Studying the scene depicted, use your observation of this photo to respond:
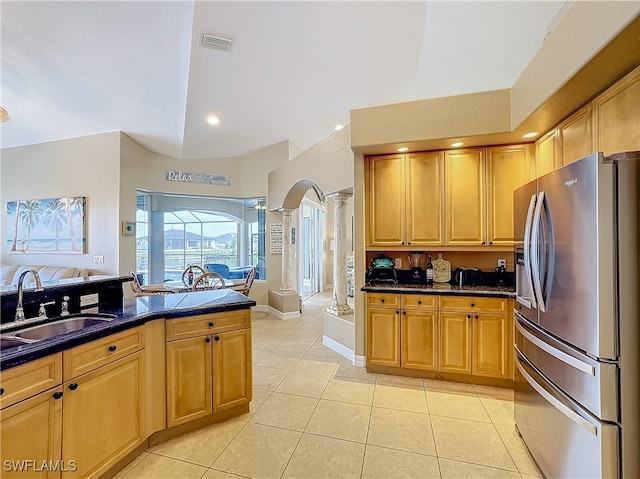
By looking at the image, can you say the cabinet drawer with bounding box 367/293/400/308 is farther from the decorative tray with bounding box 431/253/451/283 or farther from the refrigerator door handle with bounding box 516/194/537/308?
the refrigerator door handle with bounding box 516/194/537/308

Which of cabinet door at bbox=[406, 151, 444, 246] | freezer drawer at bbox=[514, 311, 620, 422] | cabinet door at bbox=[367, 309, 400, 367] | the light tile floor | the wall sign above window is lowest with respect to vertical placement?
the light tile floor

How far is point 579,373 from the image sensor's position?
142cm

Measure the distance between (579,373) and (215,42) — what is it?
4088mm

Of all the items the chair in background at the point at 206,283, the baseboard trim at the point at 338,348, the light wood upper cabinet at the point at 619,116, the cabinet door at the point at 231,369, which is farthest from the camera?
the chair in background at the point at 206,283

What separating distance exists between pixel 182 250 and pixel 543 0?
6.51 metres

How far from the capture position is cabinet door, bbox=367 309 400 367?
3.11 m

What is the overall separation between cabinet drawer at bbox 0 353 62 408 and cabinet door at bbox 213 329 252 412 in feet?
3.08

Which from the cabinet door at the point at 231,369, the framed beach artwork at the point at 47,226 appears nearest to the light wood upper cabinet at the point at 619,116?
the cabinet door at the point at 231,369

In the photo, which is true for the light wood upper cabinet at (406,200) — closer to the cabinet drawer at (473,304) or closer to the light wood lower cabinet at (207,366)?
the cabinet drawer at (473,304)

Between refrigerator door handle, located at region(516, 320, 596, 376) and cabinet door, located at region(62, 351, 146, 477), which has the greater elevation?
refrigerator door handle, located at region(516, 320, 596, 376)

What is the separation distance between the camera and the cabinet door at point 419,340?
299 centimetres

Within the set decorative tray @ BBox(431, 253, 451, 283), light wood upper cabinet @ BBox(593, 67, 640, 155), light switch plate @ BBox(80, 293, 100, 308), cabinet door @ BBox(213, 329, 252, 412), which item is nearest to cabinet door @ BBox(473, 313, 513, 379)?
decorative tray @ BBox(431, 253, 451, 283)

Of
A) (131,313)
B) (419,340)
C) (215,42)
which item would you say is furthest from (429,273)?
(215,42)

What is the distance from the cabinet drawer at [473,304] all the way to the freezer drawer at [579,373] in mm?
1018
